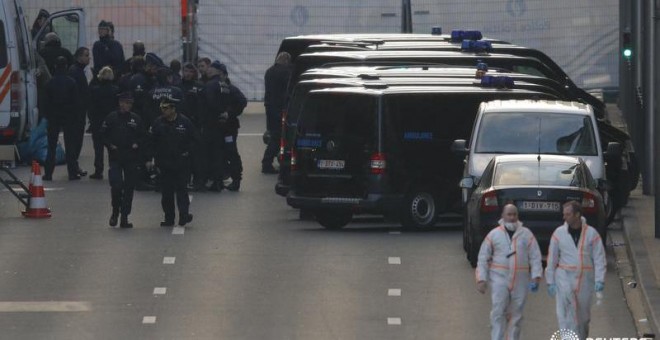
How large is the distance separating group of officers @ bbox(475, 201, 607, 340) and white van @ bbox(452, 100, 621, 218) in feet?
19.5

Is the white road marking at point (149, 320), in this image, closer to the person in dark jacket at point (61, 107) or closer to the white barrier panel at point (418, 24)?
the person in dark jacket at point (61, 107)

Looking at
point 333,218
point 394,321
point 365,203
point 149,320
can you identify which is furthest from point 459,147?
point 149,320

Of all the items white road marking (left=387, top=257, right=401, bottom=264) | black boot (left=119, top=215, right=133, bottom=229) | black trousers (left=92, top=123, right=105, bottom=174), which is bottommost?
white road marking (left=387, top=257, right=401, bottom=264)

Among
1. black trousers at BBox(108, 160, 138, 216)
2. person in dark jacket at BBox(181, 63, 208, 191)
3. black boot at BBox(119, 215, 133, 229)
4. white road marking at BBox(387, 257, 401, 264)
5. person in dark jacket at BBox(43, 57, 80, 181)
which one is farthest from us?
person in dark jacket at BBox(43, 57, 80, 181)

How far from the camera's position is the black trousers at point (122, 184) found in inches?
960

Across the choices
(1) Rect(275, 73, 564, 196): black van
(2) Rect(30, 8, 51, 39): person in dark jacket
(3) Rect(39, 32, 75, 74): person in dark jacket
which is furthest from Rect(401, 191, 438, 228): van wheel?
(2) Rect(30, 8, 51, 39): person in dark jacket

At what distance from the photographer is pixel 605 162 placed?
24.4 metres

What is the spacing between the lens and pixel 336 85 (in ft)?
82.1

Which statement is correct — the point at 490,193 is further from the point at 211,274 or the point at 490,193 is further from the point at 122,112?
the point at 122,112

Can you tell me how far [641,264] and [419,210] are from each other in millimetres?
3881

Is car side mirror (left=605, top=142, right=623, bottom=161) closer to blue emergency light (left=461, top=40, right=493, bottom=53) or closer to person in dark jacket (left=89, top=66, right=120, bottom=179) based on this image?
blue emergency light (left=461, top=40, right=493, bottom=53)

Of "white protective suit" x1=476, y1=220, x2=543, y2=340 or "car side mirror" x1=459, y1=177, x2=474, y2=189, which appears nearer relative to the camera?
"white protective suit" x1=476, y1=220, x2=543, y2=340

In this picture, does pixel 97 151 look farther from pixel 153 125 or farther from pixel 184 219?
pixel 184 219

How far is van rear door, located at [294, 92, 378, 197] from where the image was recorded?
24188 millimetres
